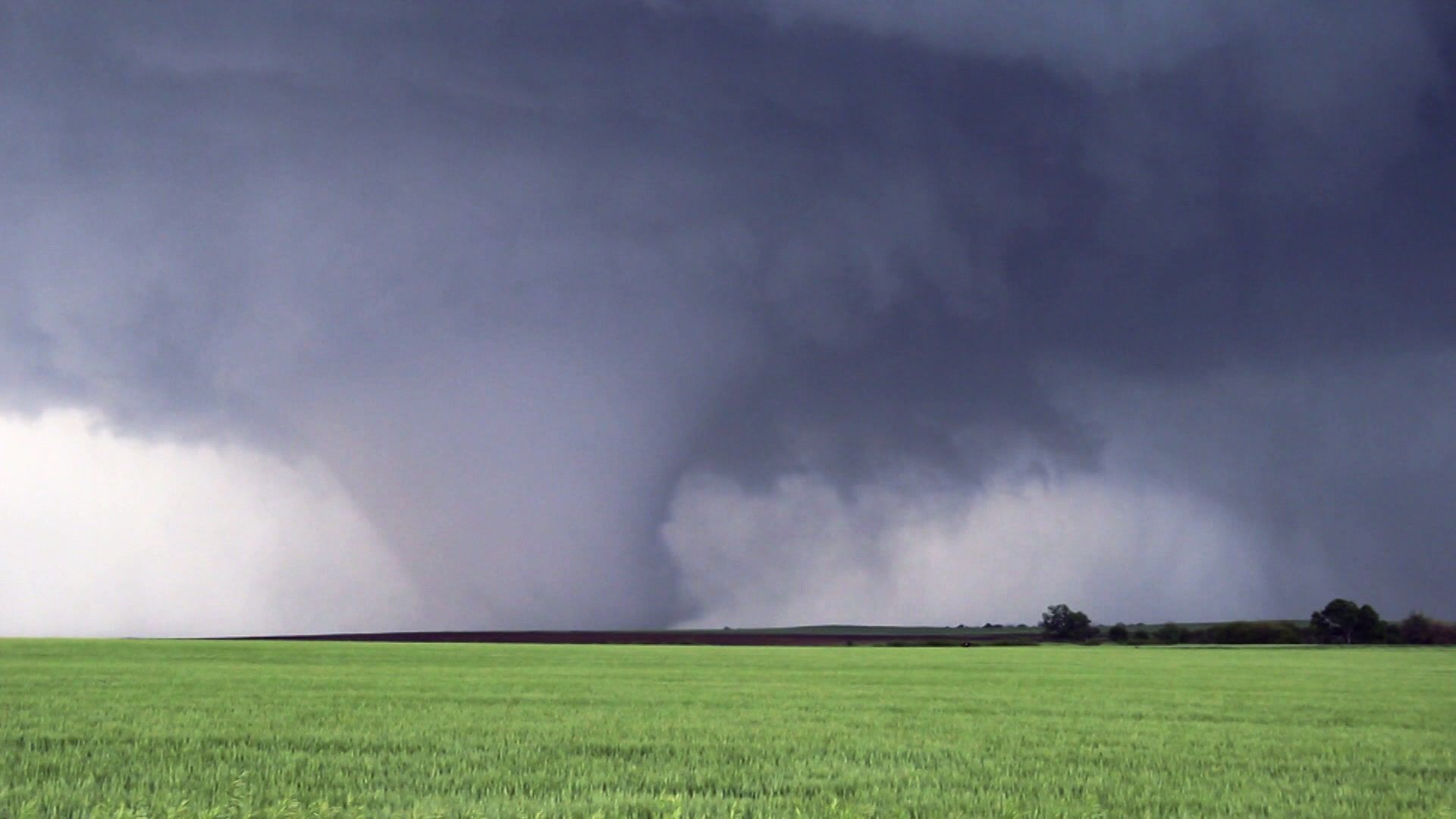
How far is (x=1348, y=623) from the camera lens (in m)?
171

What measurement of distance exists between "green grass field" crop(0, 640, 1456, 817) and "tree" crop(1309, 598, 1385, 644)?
15562 cm

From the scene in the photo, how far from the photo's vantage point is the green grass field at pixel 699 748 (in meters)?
11.7

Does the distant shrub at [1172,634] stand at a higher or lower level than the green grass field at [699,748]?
lower

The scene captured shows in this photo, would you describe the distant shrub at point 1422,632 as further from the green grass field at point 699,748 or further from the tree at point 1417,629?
the green grass field at point 699,748

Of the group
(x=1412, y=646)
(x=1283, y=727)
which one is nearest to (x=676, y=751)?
(x=1283, y=727)

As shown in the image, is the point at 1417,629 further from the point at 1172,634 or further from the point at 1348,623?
the point at 1172,634

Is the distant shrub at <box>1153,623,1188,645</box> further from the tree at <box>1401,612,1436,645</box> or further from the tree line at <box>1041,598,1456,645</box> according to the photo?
the tree at <box>1401,612,1436,645</box>

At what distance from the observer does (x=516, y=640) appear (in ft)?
427

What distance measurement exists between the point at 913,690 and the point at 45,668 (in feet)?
123

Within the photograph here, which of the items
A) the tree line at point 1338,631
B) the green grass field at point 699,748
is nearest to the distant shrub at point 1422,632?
the tree line at point 1338,631

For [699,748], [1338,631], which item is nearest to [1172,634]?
[1338,631]

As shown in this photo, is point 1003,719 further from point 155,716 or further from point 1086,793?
point 155,716

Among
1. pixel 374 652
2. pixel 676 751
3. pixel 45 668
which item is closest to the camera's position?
pixel 676 751

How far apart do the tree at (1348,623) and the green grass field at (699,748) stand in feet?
511
